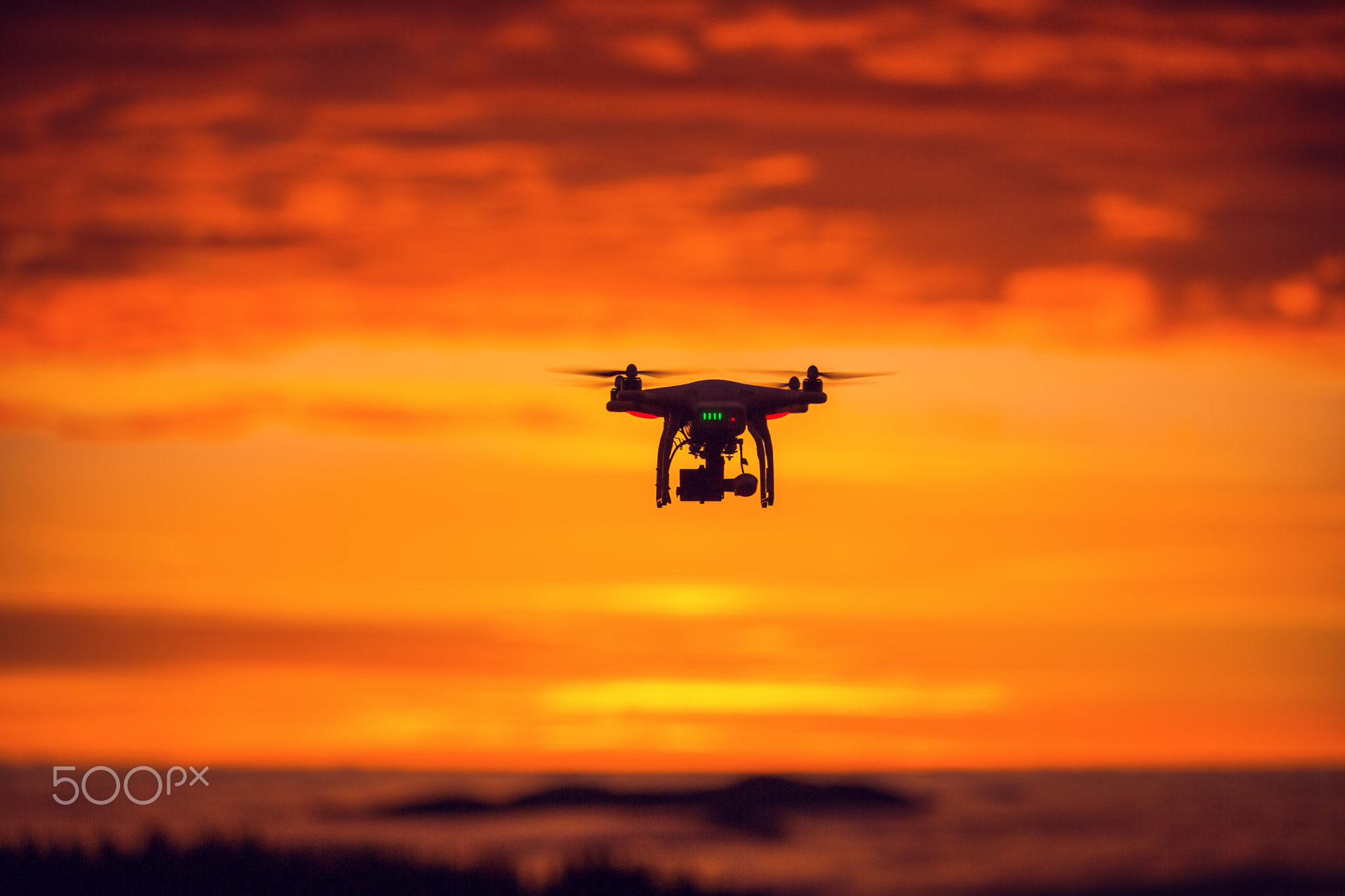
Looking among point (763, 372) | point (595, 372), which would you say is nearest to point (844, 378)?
point (763, 372)

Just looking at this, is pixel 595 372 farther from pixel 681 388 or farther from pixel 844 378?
pixel 844 378

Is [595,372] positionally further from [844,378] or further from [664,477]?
[844,378]

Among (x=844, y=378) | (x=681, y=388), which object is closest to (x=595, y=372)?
(x=681, y=388)

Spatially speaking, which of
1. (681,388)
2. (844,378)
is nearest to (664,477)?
(681,388)

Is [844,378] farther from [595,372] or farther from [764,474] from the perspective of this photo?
[595,372]

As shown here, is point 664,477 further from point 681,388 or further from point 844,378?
point 844,378
